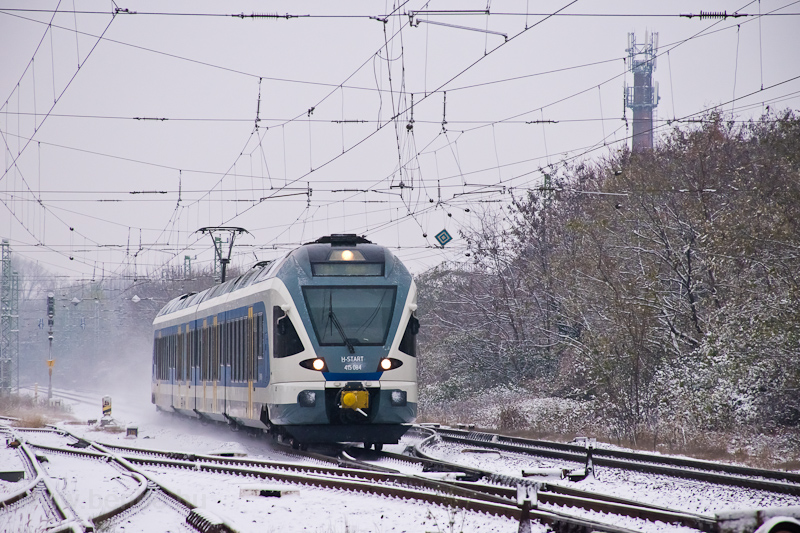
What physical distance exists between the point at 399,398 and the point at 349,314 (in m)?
1.70

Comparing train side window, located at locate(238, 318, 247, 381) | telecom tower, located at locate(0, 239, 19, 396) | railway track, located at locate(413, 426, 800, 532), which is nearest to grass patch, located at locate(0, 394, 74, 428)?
telecom tower, located at locate(0, 239, 19, 396)

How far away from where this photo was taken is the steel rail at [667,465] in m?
11.6

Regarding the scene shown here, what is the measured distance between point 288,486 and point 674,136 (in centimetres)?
2155

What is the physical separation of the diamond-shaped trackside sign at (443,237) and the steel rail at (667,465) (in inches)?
710

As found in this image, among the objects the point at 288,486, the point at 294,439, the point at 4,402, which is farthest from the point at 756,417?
the point at 4,402

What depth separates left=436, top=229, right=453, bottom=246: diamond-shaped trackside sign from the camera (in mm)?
38500

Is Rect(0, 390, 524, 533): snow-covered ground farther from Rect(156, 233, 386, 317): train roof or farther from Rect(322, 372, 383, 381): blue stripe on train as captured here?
Rect(156, 233, 386, 317): train roof

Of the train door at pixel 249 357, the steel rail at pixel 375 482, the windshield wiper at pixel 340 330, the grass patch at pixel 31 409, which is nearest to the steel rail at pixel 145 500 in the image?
the steel rail at pixel 375 482

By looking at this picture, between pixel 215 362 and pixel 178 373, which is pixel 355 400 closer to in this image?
pixel 215 362

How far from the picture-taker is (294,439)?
60.2 ft

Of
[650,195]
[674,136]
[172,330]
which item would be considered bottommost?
[172,330]

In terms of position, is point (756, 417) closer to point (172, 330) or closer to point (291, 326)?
point (291, 326)

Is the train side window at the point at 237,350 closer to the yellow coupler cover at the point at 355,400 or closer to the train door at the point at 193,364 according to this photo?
the yellow coupler cover at the point at 355,400

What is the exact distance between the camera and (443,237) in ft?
127
